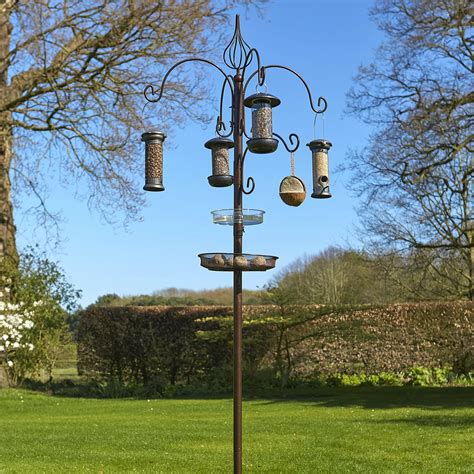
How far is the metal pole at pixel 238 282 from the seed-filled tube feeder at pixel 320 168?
2.04 ft

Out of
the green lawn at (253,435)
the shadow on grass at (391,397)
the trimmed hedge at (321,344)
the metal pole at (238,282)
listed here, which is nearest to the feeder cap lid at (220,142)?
the metal pole at (238,282)

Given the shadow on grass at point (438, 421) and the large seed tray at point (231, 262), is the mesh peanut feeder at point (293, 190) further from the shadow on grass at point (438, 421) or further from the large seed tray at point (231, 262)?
the shadow on grass at point (438, 421)

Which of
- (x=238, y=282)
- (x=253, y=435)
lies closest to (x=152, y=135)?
(x=238, y=282)

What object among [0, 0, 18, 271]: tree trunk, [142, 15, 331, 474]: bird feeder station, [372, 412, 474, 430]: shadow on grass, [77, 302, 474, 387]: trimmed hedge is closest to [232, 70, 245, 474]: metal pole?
[142, 15, 331, 474]: bird feeder station

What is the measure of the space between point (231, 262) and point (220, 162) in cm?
99

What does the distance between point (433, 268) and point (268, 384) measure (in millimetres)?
6257

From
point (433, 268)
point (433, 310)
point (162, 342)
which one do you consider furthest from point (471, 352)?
point (162, 342)

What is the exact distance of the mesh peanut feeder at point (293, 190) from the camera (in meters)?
5.26

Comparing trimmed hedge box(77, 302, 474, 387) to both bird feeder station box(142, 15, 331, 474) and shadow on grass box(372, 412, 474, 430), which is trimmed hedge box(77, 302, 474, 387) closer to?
shadow on grass box(372, 412, 474, 430)

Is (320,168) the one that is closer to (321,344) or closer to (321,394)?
(321,394)

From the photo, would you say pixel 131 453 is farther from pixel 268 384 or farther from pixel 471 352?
pixel 471 352

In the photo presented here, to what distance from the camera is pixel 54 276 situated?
1728 cm

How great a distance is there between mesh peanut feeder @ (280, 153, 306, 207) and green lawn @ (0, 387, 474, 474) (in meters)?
2.72

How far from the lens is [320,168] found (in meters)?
5.57
